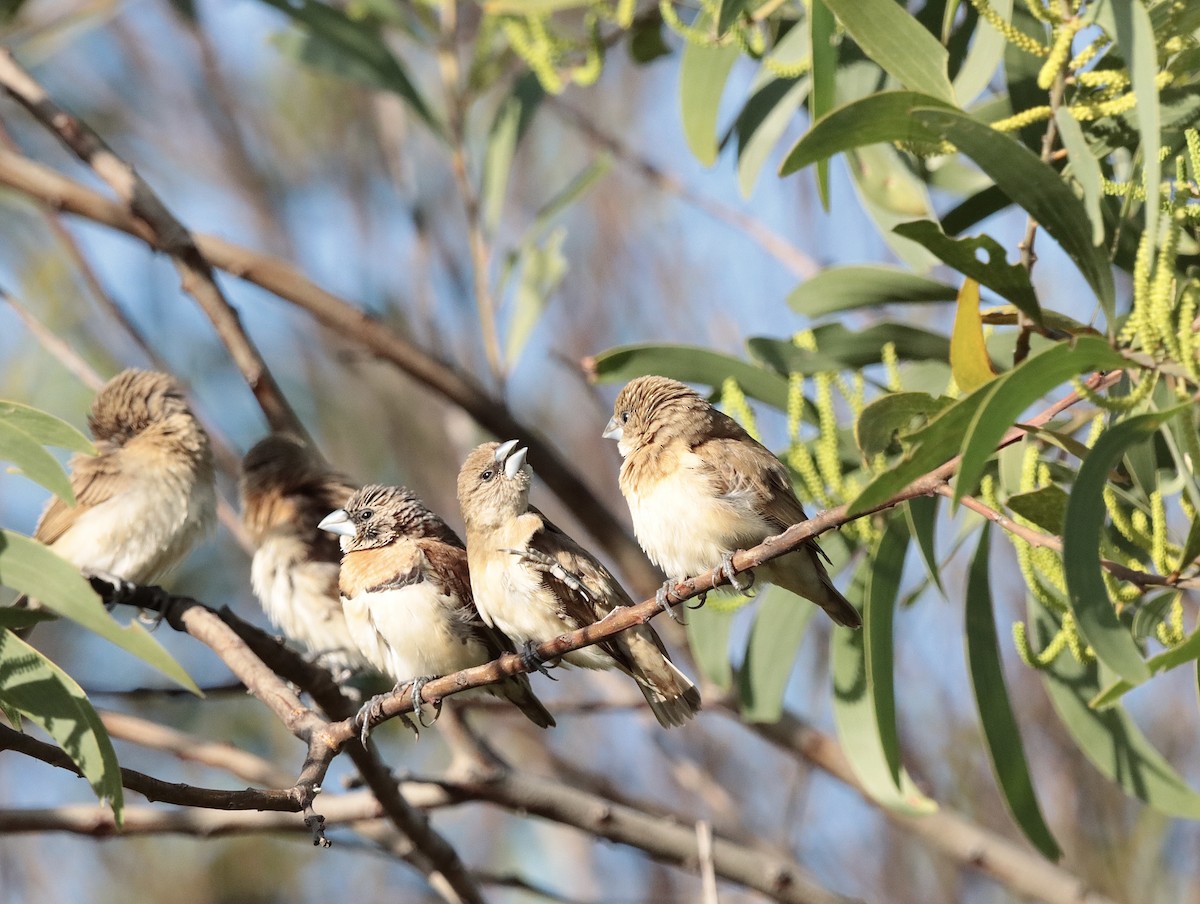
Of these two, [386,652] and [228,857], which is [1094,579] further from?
[228,857]

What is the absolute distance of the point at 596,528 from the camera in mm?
4699

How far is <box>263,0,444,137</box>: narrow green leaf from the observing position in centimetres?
491

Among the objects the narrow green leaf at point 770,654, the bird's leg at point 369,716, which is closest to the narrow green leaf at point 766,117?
the narrow green leaf at point 770,654

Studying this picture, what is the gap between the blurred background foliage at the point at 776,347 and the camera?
248 centimetres

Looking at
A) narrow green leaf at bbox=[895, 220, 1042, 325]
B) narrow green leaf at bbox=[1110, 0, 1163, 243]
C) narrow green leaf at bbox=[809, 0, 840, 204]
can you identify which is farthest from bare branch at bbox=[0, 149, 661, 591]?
narrow green leaf at bbox=[1110, 0, 1163, 243]

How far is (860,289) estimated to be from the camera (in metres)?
3.58

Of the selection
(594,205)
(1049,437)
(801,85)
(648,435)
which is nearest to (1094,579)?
(1049,437)

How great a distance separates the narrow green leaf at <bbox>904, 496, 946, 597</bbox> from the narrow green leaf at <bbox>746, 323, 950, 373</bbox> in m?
0.59

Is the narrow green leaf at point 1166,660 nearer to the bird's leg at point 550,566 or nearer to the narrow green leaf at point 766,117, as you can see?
the bird's leg at point 550,566

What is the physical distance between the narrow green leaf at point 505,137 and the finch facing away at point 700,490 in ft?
5.89

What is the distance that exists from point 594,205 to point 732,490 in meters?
4.80

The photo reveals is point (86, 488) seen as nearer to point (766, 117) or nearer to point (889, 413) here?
point (766, 117)

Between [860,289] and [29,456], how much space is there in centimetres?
217

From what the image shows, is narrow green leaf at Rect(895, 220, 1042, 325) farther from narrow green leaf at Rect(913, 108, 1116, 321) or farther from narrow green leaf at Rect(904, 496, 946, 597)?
narrow green leaf at Rect(904, 496, 946, 597)
